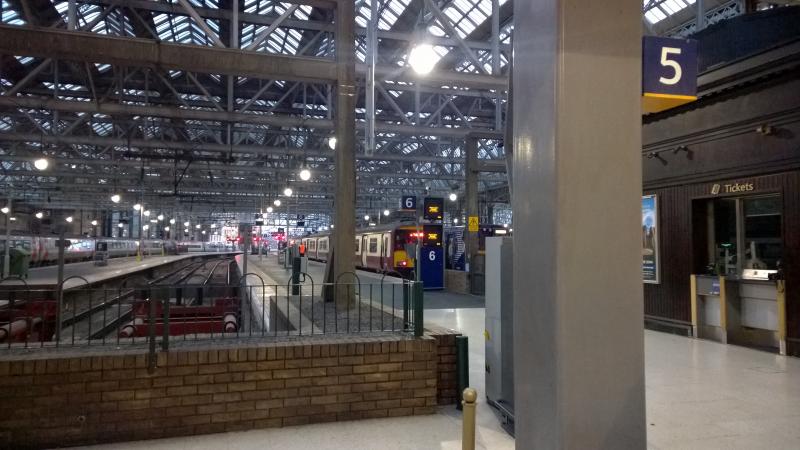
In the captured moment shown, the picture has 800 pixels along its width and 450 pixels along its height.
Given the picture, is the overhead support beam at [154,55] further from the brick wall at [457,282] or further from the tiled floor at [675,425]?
the brick wall at [457,282]

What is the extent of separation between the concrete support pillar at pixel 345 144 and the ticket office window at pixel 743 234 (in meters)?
7.32

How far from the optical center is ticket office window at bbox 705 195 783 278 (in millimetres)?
9836

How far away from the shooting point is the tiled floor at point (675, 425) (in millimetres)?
4984

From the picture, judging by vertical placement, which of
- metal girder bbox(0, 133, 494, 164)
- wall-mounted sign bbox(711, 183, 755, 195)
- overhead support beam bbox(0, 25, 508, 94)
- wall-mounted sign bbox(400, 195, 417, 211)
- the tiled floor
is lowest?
the tiled floor

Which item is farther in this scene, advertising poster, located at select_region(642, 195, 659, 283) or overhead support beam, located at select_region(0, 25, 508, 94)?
advertising poster, located at select_region(642, 195, 659, 283)

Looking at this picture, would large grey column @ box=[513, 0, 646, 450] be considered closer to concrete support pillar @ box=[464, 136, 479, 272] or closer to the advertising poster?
the advertising poster

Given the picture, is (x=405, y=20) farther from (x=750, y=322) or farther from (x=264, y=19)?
(x=750, y=322)

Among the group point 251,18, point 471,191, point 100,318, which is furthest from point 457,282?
point 100,318

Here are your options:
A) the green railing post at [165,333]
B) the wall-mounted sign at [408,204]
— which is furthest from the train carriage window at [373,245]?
the green railing post at [165,333]

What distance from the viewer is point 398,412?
5.80 m

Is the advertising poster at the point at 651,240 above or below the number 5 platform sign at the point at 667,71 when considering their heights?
below

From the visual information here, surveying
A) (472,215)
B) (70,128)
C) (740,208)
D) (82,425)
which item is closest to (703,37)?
(740,208)

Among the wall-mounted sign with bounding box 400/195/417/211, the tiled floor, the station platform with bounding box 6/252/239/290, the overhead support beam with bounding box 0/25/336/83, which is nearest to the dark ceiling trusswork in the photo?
the overhead support beam with bounding box 0/25/336/83

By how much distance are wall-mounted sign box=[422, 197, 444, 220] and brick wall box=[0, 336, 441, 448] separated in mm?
11914
